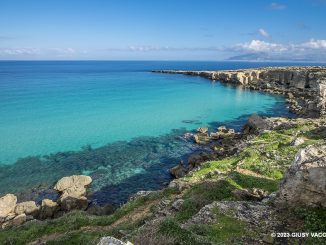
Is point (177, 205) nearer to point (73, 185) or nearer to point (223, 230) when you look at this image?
point (223, 230)

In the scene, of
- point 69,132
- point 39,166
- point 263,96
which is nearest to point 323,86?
point 263,96

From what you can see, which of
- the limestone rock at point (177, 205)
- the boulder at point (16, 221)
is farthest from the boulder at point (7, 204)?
the limestone rock at point (177, 205)

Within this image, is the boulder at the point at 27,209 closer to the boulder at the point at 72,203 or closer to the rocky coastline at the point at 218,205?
the rocky coastline at the point at 218,205

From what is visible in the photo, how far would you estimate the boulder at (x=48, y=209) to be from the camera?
97.6ft

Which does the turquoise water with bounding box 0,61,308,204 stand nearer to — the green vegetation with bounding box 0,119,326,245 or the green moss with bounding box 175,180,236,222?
the green vegetation with bounding box 0,119,326,245

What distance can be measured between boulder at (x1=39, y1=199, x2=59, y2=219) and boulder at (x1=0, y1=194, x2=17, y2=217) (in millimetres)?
2911

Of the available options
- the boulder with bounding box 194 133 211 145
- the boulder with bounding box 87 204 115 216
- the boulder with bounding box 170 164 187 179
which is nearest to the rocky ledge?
the boulder with bounding box 194 133 211 145

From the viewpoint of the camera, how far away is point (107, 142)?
51375mm

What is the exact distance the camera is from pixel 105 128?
2378 inches

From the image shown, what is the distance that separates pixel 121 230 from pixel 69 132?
138ft

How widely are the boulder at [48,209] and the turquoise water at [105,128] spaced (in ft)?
17.5

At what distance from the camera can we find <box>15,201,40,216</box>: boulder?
98.1 ft

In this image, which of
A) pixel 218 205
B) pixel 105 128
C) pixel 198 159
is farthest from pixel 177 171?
pixel 105 128

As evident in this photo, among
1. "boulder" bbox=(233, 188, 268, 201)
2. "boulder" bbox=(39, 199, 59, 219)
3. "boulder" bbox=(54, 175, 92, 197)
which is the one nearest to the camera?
"boulder" bbox=(233, 188, 268, 201)
